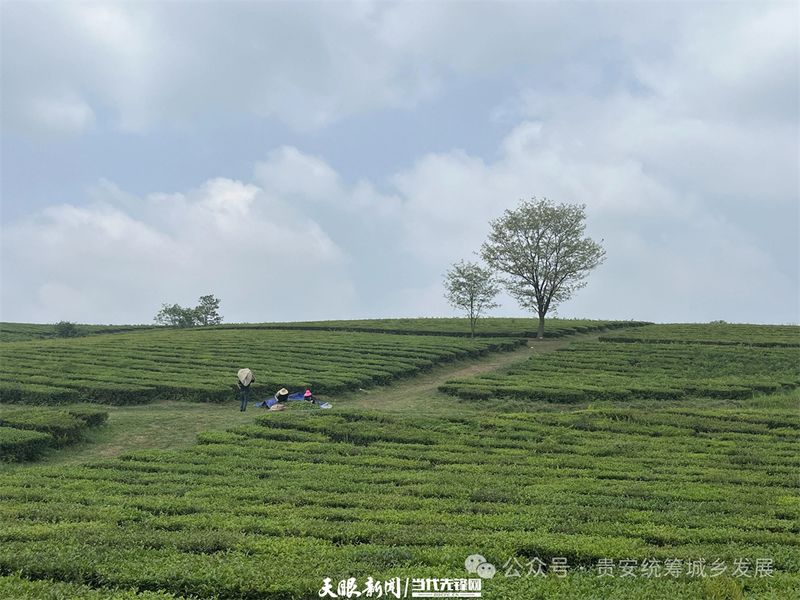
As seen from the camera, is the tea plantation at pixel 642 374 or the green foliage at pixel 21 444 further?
the tea plantation at pixel 642 374

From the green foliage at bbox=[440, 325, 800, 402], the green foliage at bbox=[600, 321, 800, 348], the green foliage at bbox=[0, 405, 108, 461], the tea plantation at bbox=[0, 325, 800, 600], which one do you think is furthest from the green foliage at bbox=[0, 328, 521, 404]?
the green foliage at bbox=[600, 321, 800, 348]

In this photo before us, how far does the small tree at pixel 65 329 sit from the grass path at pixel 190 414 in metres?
47.2

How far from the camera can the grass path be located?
61.6 ft

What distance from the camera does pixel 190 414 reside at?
23281 mm

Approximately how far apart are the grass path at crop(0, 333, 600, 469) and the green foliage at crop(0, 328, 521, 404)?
0.82 m

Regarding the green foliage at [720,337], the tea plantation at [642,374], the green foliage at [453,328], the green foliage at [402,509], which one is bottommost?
the green foliage at [402,509]

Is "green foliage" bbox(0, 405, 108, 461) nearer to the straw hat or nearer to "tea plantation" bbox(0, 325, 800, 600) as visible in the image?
"tea plantation" bbox(0, 325, 800, 600)

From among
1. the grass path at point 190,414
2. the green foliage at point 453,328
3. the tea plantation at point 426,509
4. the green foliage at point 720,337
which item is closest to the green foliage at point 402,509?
the tea plantation at point 426,509

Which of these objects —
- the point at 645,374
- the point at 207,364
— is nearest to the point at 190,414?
the point at 207,364

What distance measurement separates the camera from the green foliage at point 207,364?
1051 inches

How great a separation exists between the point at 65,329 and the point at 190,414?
5154cm

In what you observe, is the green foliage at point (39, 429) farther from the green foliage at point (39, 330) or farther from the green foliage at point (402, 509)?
the green foliage at point (39, 330)

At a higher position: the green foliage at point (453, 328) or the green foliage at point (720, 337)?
the green foliage at point (453, 328)

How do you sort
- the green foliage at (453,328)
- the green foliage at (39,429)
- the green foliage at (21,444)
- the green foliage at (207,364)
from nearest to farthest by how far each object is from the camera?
the green foliage at (21,444)
the green foliage at (39,429)
the green foliage at (207,364)
the green foliage at (453,328)
